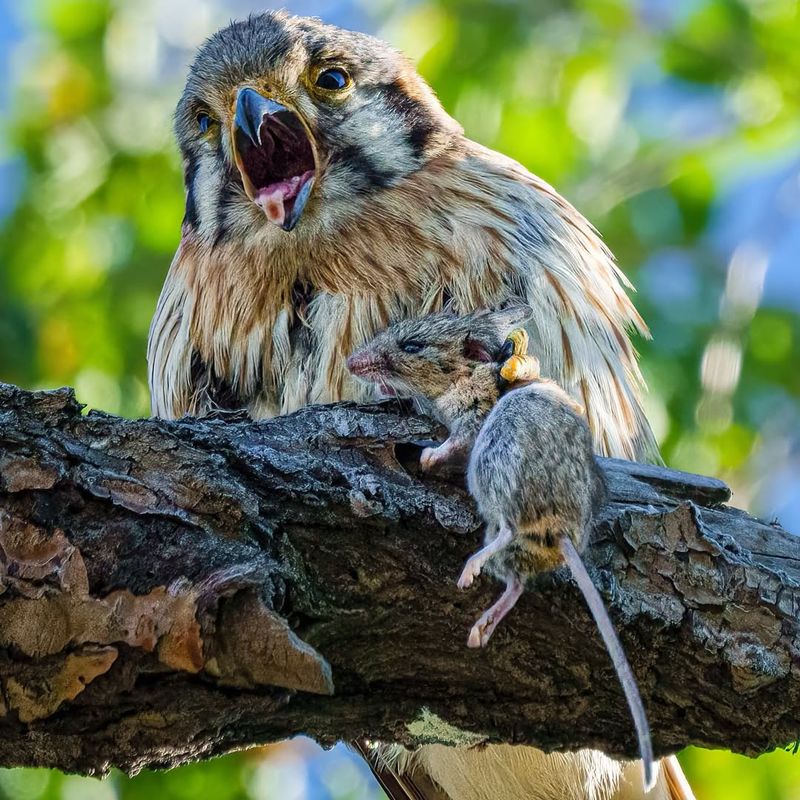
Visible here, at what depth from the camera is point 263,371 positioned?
156 inches

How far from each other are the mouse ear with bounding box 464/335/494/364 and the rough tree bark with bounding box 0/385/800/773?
26 centimetres

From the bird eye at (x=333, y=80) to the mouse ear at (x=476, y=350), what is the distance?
4.06ft

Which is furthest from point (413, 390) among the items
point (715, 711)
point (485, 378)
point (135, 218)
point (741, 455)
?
point (135, 218)

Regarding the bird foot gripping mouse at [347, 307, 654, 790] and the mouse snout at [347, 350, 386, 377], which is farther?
the mouse snout at [347, 350, 386, 377]

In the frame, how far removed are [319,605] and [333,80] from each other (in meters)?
2.01

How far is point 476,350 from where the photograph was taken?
3.21 metres

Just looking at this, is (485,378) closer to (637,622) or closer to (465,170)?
(637,622)

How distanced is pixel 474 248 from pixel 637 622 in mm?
1423

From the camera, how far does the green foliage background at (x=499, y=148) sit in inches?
216

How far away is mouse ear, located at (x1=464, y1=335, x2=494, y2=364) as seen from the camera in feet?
10.5

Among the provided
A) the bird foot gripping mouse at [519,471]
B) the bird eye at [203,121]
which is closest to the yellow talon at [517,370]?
the bird foot gripping mouse at [519,471]

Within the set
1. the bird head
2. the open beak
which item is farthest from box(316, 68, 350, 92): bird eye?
the open beak

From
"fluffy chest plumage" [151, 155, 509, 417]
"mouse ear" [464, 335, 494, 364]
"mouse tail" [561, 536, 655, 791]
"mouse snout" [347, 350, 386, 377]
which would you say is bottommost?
"mouse tail" [561, 536, 655, 791]

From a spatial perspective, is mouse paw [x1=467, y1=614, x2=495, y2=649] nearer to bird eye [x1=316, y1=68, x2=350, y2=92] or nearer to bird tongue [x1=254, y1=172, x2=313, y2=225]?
bird tongue [x1=254, y1=172, x2=313, y2=225]
